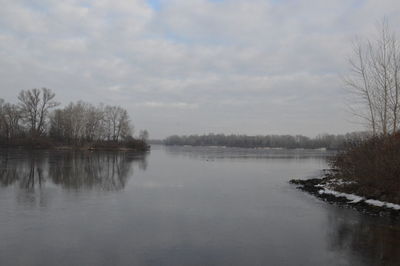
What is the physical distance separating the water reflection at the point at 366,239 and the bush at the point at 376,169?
2601 mm

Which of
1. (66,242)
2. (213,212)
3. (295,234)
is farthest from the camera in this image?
(213,212)

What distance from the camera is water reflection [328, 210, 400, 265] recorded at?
715cm

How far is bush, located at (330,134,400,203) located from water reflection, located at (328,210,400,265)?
2601 mm

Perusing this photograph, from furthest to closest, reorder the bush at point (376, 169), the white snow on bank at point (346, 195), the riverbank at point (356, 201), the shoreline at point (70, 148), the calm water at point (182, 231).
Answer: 1. the shoreline at point (70, 148)
2. the white snow on bank at point (346, 195)
3. the bush at point (376, 169)
4. the riverbank at point (356, 201)
5. the calm water at point (182, 231)

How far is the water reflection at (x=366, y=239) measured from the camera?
7152 mm

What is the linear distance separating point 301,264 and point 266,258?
0.72 meters

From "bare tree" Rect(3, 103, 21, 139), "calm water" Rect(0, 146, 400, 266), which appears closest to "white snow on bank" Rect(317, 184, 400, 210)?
"calm water" Rect(0, 146, 400, 266)

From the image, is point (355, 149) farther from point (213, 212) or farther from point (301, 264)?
point (301, 264)

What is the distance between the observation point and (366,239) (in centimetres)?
862

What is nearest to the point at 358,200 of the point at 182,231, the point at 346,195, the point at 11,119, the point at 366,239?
the point at 346,195

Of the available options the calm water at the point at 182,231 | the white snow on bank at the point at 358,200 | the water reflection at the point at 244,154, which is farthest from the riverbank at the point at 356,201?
the water reflection at the point at 244,154

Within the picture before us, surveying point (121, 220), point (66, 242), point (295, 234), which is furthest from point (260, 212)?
point (66, 242)

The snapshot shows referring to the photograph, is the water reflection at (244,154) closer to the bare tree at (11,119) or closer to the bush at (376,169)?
the bush at (376,169)

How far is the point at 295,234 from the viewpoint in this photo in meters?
9.16
